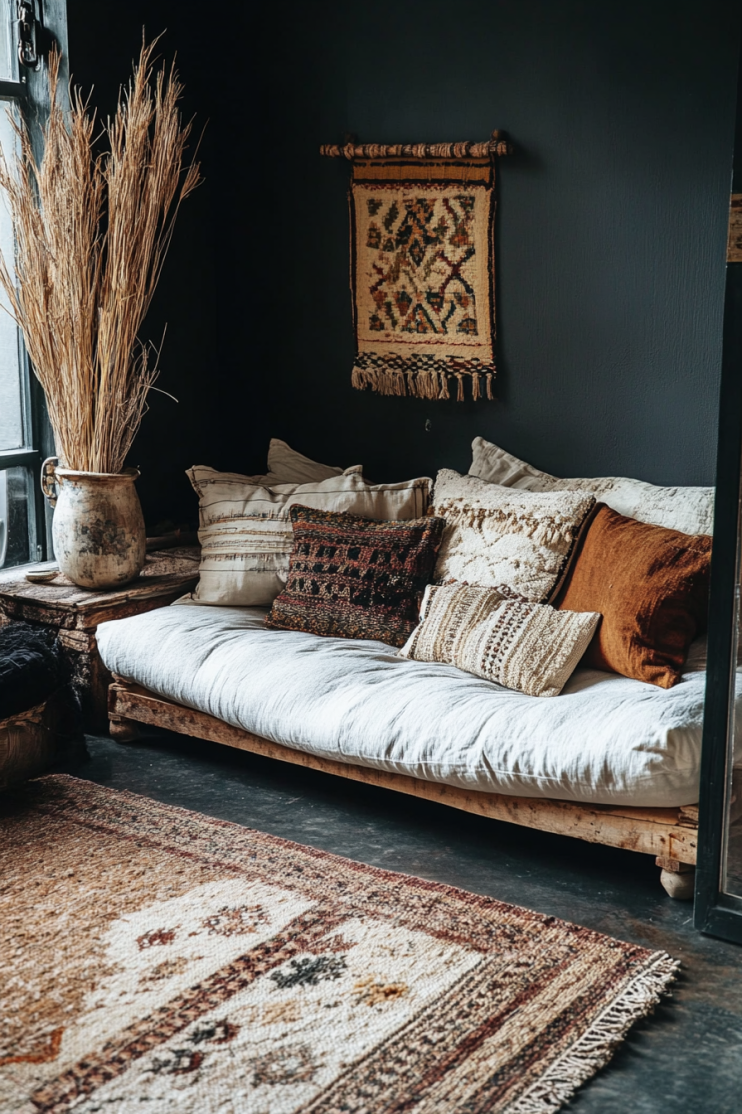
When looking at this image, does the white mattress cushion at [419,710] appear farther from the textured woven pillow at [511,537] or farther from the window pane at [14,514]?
the window pane at [14,514]

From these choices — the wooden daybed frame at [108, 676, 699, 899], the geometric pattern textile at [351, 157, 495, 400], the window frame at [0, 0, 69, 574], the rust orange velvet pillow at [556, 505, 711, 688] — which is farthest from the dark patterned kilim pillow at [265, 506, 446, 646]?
the window frame at [0, 0, 69, 574]

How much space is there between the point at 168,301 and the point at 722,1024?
3102 millimetres

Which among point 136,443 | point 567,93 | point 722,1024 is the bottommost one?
point 722,1024

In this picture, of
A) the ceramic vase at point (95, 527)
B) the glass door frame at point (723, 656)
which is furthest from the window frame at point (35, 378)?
the glass door frame at point (723, 656)

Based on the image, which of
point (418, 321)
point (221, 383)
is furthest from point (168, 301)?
point (418, 321)

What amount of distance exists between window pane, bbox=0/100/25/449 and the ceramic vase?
32cm

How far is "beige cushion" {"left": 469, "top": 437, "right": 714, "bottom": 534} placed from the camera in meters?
3.15

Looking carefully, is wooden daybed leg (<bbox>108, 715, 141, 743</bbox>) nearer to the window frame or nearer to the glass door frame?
the window frame

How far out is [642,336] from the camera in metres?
3.40

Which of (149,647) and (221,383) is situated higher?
(221,383)

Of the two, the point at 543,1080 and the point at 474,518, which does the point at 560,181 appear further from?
the point at 543,1080

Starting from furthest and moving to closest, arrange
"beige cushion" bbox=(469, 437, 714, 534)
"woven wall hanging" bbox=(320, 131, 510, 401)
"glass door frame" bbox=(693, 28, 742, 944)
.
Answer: "woven wall hanging" bbox=(320, 131, 510, 401) → "beige cushion" bbox=(469, 437, 714, 534) → "glass door frame" bbox=(693, 28, 742, 944)

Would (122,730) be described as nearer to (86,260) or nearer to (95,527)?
(95,527)

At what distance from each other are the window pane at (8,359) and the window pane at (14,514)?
112mm
